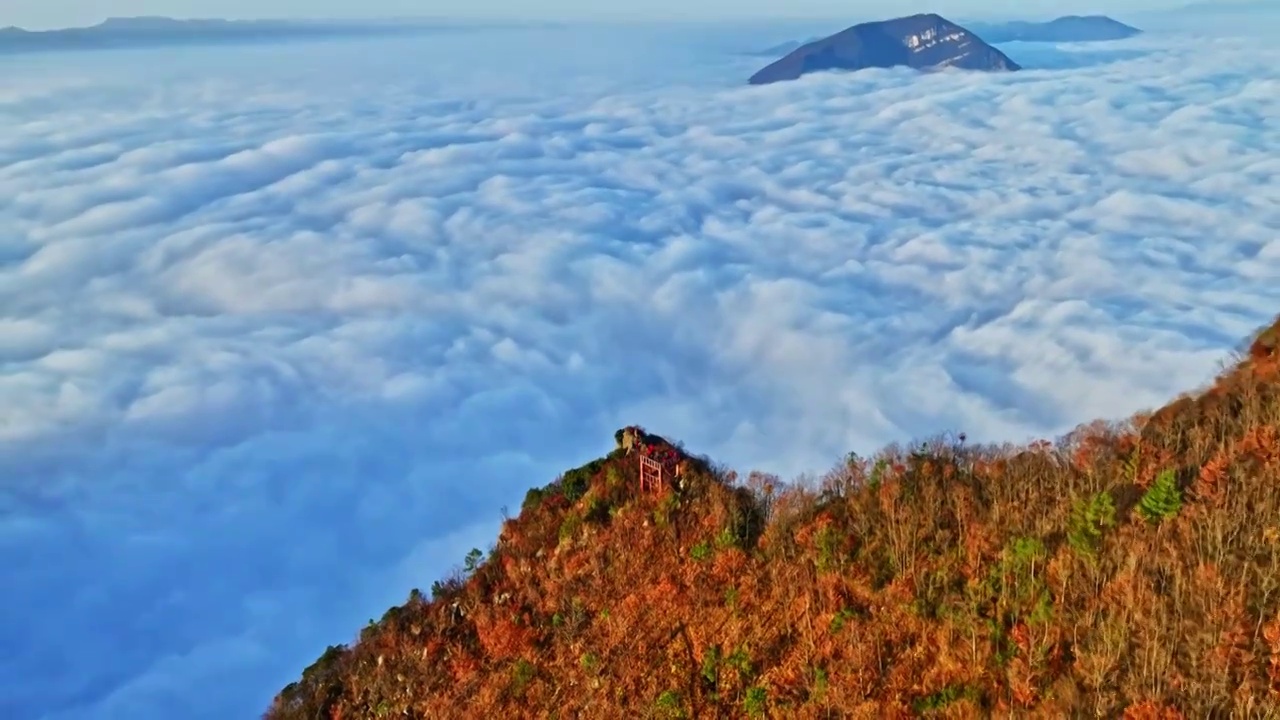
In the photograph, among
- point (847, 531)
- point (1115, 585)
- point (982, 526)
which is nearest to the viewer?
point (1115, 585)

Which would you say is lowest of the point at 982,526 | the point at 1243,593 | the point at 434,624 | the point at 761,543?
the point at 434,624

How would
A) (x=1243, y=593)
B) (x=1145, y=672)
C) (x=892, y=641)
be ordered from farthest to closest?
(x=892, y=641) → (x=1243, y=593) → (x=1145, y=672)

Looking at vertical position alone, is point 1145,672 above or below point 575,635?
above

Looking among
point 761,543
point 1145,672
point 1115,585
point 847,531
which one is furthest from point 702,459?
point 1145,672

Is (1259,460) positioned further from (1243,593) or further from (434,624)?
(434,624)

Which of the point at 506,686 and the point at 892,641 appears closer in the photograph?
the point at 892,641

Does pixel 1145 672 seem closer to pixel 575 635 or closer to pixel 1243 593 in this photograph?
pixel 1243 593

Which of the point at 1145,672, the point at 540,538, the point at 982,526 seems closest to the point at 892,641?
the point at 982,526
